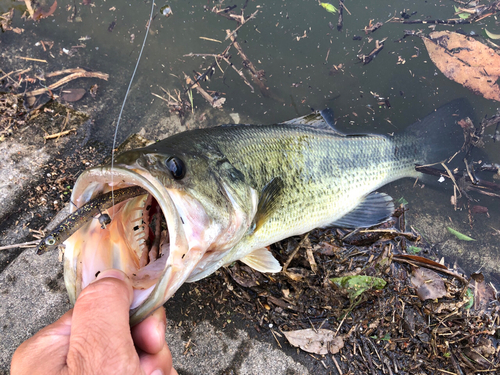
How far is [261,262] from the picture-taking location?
2.55 metres

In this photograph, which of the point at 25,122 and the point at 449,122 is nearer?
the point at 25,122

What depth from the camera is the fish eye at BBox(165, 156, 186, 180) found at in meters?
1.61

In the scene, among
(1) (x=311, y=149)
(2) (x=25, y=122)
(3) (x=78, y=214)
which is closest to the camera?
(3) (x=78, y=214)

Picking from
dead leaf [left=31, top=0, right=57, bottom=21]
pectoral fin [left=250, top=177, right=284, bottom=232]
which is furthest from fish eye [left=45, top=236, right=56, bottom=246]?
dead leaf [left=31, top=0, right=57, bottom=21]

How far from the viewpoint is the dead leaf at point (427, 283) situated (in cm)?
290

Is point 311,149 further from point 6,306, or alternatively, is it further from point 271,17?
point 6,306

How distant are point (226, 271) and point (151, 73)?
2.86m

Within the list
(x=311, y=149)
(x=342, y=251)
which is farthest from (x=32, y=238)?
(x=342, y=251)

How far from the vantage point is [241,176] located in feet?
6.70

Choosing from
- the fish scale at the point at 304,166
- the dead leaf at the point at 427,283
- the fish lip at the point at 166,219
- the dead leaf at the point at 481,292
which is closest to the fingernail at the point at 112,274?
the fish lip at the point at 166,219

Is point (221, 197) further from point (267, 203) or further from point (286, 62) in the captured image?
point (286, 62)

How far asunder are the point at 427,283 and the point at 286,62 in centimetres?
320

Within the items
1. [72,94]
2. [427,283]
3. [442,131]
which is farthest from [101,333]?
[442,131]

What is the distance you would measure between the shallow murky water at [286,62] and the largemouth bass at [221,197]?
2.61 ft
